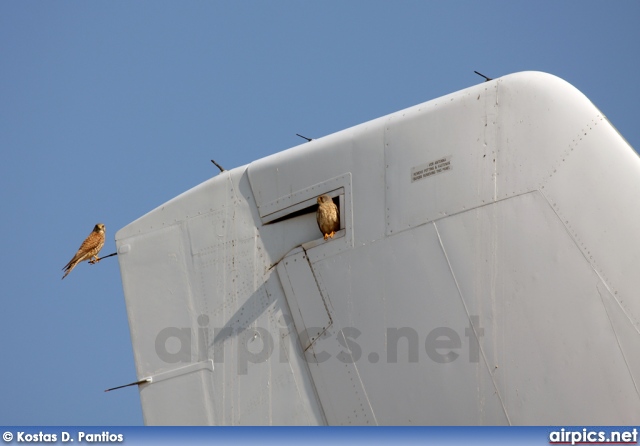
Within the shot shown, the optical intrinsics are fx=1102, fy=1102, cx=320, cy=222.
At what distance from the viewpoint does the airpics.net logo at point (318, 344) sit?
9875 millimetres

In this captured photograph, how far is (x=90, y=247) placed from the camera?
14219mm

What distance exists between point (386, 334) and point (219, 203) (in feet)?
8.48

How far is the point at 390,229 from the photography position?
10.4m

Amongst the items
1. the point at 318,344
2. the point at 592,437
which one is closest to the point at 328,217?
the point at 318,344

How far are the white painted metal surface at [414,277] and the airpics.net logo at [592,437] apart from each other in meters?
0.35

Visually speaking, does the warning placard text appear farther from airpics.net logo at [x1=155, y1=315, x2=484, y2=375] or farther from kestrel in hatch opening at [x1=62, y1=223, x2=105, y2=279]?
kestrel in hatch opening at [x1=62, y1=223, x2=105, y2=279]

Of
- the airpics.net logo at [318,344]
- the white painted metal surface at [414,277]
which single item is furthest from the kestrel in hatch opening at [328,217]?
the airpics.net logo at [318,344]

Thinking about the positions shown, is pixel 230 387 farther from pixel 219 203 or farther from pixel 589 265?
pixel 589 265

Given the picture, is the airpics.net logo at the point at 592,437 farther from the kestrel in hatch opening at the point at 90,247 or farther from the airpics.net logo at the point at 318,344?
the kestrel in hatch opening at the point at 90,247

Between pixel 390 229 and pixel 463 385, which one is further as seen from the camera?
pixel 390 229

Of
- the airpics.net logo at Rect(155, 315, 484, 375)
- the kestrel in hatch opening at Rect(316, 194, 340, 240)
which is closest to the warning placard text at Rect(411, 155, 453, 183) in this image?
the kestrel in hatch opening at Rect(316, 194, 340, 240)

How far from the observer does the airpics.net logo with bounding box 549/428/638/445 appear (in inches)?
331

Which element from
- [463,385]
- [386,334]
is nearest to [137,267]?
[386,334]

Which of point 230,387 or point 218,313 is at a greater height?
point 218,313
